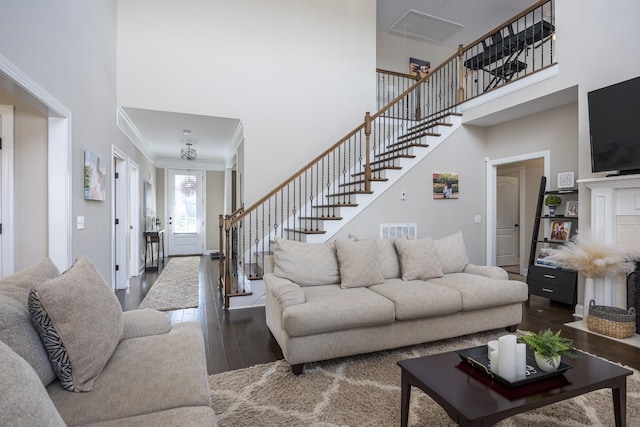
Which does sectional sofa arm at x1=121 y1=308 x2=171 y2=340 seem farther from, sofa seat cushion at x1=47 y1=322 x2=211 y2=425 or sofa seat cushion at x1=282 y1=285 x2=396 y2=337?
sofa seat cushion at x1=282 y1=285 x2=396 y2=337

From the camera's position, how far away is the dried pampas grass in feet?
10.6

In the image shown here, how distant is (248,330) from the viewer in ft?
10.8

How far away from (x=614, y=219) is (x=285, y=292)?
352cm

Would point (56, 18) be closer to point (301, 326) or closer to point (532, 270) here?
point (301, 326)

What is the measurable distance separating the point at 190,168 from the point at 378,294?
24.7ft

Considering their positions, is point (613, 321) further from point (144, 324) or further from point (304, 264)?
point (144, 324)

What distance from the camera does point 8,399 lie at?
67 cm

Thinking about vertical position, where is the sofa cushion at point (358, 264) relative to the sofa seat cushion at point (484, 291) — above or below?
above

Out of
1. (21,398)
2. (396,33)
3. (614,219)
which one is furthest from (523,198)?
(21,398)

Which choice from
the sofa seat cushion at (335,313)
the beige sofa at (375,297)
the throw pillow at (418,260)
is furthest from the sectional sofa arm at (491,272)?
the sofa seat cushion at (335,313)

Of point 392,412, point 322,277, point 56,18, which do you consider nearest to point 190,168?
point 56,18

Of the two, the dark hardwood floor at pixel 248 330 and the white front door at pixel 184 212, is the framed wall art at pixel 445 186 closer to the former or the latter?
the dark hardwood floor at pixel 248 330

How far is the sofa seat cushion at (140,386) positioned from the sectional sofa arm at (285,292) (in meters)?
→ 0.86

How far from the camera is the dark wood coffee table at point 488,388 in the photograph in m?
1.37
